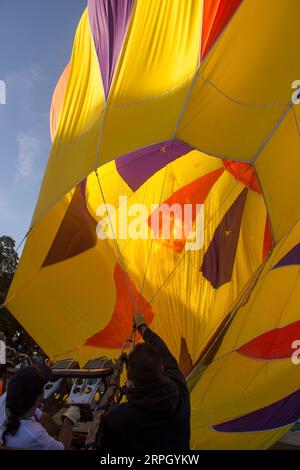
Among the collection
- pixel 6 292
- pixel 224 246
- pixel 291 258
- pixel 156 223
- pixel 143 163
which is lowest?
pixel 291 258

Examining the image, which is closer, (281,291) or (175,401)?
(175,401)

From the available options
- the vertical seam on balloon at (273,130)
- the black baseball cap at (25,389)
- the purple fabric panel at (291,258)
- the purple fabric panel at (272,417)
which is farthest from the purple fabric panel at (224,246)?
the black baseball cap at (25,389)

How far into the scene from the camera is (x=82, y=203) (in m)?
5.25

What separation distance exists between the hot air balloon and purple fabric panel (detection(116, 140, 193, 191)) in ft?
0.06

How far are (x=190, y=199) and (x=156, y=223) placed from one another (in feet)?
1.53

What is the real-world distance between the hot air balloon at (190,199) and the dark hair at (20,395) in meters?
1.95

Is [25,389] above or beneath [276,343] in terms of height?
beneath

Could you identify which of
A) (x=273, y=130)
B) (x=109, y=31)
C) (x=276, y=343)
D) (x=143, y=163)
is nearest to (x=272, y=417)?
(x=276, y=343)

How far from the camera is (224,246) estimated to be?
4.69 meters

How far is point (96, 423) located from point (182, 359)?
2.48 metres

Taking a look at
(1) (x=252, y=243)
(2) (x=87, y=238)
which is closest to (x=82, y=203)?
(2) (x=87, y=238)

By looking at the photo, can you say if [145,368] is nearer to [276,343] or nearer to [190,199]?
[276,343]
